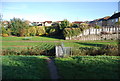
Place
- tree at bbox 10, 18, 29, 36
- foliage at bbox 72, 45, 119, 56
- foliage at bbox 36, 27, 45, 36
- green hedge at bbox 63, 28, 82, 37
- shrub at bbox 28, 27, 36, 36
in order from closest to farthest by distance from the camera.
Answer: foliage at bbox 72, 45, 119, 56
green hedge at bbox 63, 28, 82, 37
tree at bbox 10, 18, 29, 36
shrub at bbox 28, 27, 36, 36
foliage at bbox 36, 27, 45, 36

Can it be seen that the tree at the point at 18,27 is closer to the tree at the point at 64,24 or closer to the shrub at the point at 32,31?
the shrub at the point at 32,31

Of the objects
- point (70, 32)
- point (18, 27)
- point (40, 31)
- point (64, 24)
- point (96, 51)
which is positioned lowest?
point (96, 51)

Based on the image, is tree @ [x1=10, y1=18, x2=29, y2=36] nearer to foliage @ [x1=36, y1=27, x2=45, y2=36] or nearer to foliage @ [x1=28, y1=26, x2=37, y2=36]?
foliage @ [x1=28, y1=26, x2=37, y2=36]

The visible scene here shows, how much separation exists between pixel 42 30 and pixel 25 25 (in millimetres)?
4067

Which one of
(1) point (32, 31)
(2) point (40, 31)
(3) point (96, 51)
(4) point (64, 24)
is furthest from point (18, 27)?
(3) point (96, 51)

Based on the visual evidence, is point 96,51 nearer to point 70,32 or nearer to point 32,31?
point 70,32

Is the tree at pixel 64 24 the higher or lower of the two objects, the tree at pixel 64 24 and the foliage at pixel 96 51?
the higher

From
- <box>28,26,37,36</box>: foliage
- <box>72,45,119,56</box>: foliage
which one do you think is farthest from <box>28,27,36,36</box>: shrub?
<box>72,45,119,56</box>: foliage

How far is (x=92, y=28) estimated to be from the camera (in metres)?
20.8

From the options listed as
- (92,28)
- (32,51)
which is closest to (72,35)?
(92,28)

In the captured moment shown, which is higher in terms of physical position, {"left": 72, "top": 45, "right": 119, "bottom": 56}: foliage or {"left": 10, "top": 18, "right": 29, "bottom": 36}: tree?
{"left": 10, "top": 18, "right": 29, "bottom": 36}: tree

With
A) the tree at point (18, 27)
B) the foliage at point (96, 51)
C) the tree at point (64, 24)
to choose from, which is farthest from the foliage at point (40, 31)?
the foliage at point (96, 51)

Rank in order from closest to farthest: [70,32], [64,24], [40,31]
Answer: [70,32], [64,24], [40,31]

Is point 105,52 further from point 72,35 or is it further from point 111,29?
point 111,29
